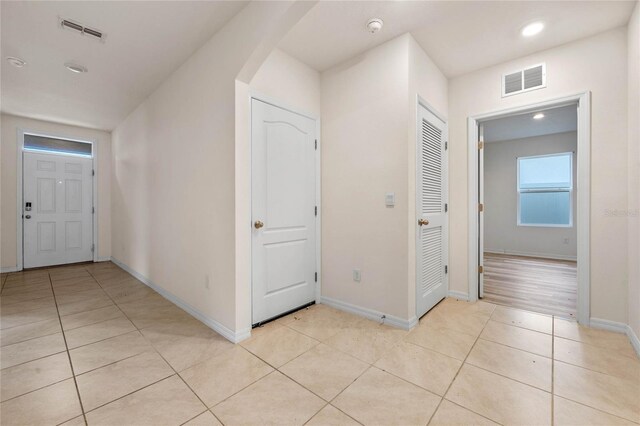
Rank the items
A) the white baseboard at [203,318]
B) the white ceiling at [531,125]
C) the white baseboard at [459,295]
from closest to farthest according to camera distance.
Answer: the white baseboard at [203,318]
the white baseboard at [459,295]
the white ceiling at [531,125]

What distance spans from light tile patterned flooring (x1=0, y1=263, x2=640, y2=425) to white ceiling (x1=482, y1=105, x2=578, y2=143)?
12.1 feet

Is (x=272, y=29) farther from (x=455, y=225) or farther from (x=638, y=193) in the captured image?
(x=638, y=193)

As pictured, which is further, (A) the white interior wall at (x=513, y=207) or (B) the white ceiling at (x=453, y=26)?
(A) the white interior wall at (x=513, y=207)

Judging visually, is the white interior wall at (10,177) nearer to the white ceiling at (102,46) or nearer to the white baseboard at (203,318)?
the white ceiling at (102,46)

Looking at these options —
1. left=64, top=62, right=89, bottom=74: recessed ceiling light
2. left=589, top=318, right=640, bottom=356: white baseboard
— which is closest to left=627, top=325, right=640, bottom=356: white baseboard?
left=589, top=318, right=640, bottom=356: white baseboard

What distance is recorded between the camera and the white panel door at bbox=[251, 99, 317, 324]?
2537 mm

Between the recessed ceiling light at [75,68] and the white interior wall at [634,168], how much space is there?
504cm

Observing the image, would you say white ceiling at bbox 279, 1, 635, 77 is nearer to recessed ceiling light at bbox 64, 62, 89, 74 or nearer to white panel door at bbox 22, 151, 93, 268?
recessed ceiling light at bbox 64, 62, 89, 74

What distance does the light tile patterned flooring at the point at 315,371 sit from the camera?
147 cm

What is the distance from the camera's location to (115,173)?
206 inches

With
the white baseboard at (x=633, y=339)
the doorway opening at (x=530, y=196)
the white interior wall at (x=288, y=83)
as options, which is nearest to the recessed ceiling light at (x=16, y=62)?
the white interior wall at (x=288, y=83)

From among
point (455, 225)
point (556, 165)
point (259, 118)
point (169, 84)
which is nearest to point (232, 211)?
point (259, 118)

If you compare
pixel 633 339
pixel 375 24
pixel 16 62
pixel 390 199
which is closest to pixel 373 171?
pixel 390 199

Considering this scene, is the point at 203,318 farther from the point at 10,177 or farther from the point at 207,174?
the point at 10,177
